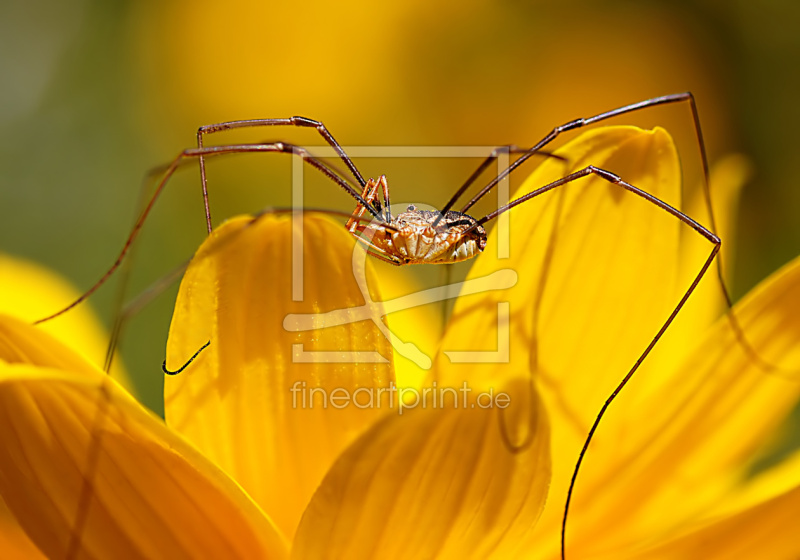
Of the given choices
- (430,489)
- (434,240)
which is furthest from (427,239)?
(430,489)

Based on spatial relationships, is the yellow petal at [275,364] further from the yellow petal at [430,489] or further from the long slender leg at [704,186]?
the long slender leg at [704,186]

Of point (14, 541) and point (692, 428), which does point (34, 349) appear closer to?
point (14, 541)

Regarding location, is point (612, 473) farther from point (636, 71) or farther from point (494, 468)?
point (636, 71)

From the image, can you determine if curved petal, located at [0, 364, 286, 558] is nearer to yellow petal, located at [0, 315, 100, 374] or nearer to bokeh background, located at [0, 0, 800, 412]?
yellow petal, located at [0, 315, 100, 374]

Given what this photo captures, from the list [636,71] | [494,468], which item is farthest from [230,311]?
[636,71]

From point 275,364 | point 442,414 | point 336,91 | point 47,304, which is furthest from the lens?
point 336,91

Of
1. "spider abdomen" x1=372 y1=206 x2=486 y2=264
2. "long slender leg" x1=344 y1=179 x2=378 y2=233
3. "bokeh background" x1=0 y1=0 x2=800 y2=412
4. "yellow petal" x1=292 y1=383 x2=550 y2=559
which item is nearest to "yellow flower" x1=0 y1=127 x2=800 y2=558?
"yellow petal" x1=292 y1=383 x2=550 y2=559
